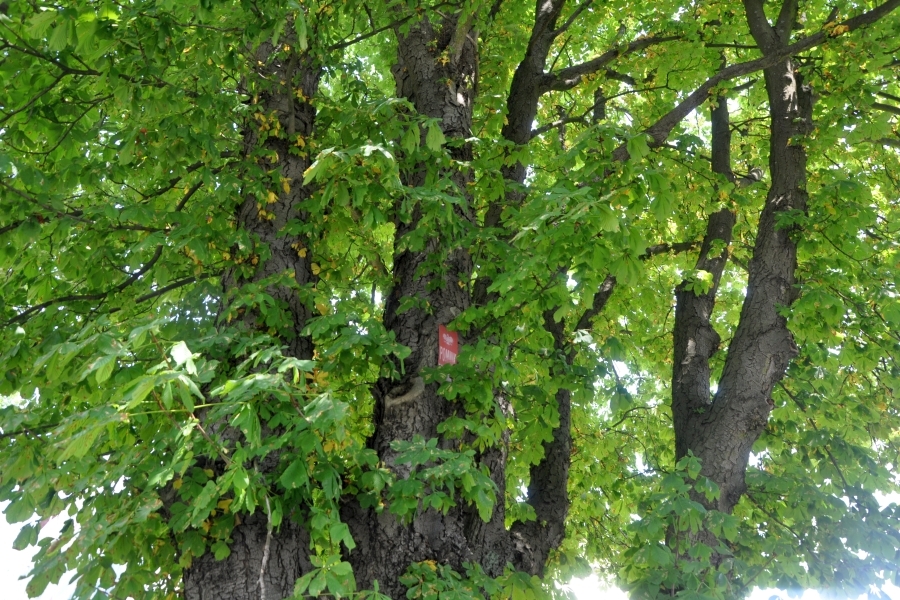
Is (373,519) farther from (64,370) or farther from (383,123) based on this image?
(383,123)

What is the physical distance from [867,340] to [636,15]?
3843 millimetres

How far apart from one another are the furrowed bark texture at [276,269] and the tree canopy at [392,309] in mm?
17

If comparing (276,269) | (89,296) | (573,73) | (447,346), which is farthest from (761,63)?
(89,296)

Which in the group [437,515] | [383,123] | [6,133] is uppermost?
[383,123]

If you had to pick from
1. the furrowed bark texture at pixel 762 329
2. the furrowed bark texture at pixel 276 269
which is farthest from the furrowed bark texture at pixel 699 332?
the furrowed bark texture at pixel 276 269

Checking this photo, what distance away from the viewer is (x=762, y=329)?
484 centimetres

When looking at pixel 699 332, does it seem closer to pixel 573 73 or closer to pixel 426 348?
pixel 573 73

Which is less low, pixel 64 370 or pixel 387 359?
pixel 387 359

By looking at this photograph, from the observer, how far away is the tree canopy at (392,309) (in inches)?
124

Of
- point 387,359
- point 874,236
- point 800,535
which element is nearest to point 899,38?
point 874,236

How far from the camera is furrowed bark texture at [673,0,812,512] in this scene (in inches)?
183

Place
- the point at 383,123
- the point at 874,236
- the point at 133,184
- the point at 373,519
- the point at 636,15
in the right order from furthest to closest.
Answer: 1. the point at 636,15
2. the point at 874,236
3. the point at 133,184
4. the point at 383,123
5. the point at 373,519

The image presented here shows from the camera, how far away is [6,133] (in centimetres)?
392

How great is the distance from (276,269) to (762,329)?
3.05 metres
